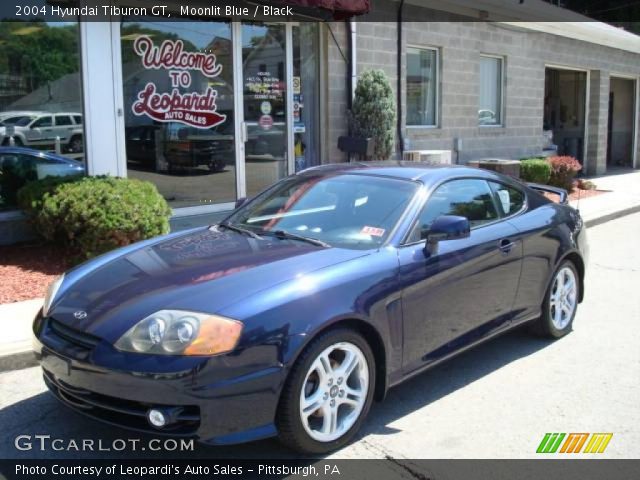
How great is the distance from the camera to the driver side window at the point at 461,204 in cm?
419

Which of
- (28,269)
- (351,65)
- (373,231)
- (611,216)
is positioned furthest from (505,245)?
(611,216)

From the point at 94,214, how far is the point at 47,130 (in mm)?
2173

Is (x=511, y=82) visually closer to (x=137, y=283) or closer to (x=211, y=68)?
(x=211, y=68)

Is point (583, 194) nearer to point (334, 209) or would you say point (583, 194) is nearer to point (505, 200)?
point (505, 200)

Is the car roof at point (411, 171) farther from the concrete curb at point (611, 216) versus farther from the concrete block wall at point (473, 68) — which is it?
the concrete curb at point (611, 216)

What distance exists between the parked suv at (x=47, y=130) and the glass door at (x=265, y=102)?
2546 millimetres

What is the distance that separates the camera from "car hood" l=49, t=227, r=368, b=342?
318 cm

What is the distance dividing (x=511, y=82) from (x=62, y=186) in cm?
1153

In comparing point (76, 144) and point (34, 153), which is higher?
point (76, 144)

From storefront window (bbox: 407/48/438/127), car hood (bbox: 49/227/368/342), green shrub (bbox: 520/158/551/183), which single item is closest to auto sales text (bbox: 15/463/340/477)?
car hood (bbox: 49/227/368/342)

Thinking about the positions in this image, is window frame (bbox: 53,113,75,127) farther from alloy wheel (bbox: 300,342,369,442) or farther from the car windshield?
alloy wheel (bbox: 300,342,369,442)

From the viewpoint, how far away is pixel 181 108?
9.37 m

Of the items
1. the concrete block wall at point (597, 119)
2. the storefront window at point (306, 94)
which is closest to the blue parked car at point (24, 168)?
the storefront window at point (306, 94)

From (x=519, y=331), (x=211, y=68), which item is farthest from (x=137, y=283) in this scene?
(x=211, y=68)
